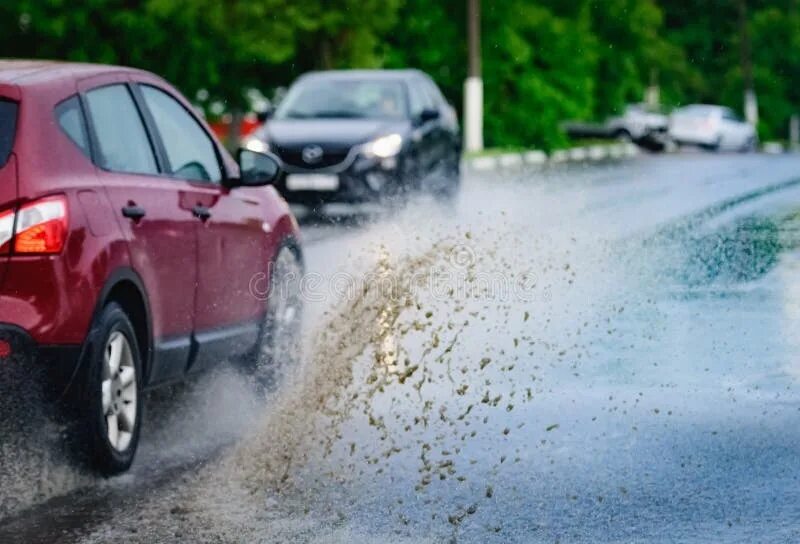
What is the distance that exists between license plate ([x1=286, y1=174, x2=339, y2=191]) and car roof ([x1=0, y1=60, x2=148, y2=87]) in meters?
13.6

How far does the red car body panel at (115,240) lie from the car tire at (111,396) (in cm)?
12

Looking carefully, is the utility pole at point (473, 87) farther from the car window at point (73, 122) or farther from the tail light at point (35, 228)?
the tail light at point (35, 228)

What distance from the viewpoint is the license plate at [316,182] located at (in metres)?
22.2

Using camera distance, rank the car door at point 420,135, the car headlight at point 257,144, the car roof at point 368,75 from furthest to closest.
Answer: the car roof at point 368,75 < the car door at point 420,135 < the car headlight at point 257,144

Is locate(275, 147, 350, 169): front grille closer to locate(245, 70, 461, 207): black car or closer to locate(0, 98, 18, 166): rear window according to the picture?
locate(245, 70, 461, 207): black car

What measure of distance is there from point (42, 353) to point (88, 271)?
36 centimetres

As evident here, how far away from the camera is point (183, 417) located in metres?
9.03

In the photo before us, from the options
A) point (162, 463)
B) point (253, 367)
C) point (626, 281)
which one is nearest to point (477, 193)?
point (626, 281)

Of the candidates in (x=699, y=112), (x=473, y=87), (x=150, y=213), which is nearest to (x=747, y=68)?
(x=699, y=112)

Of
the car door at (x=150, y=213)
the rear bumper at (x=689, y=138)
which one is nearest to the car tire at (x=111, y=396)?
the car door at (x=150, y=213)

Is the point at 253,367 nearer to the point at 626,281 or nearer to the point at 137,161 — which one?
the point at 137,161

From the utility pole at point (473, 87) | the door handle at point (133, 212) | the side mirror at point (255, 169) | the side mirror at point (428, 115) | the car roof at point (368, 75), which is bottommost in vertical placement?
the utility pole at point (473, 87)

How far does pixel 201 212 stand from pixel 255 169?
647 mm

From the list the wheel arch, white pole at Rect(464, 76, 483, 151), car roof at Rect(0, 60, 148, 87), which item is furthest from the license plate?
Result: white pole at Rect(464, 76, 483, 151)
